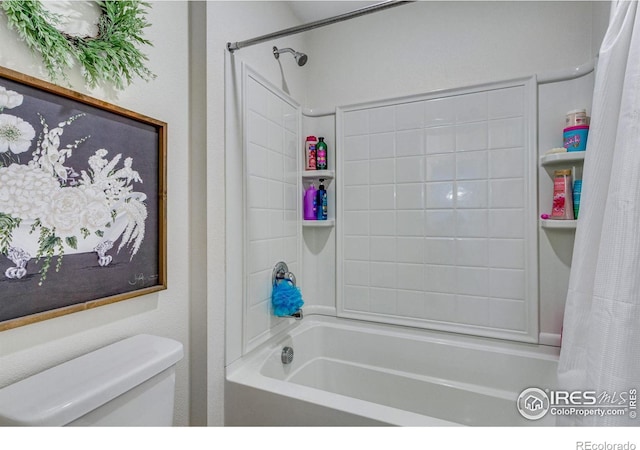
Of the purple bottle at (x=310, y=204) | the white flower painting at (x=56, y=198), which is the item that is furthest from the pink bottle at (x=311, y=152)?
the white flower painting at (x=56, y=198)

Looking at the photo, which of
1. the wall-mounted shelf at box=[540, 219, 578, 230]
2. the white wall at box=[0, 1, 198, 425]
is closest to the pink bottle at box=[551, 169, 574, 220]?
the wall-mounted shelf at box=[540, 219, 578, 230]

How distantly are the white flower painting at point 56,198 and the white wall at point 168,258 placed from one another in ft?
0.40

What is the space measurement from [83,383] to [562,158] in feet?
6.06

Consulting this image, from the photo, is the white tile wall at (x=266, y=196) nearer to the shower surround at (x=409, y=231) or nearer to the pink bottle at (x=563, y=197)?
the shower surround at (x=409, y=231)

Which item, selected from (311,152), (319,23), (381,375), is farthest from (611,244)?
(311,152)

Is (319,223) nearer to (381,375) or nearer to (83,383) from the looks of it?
(381,375)

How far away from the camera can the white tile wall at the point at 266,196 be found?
57.5 inches

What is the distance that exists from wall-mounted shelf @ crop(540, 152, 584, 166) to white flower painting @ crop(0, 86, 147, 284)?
65.6 inches

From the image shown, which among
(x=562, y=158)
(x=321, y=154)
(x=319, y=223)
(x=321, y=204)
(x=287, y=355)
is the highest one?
(x=321, y=154)

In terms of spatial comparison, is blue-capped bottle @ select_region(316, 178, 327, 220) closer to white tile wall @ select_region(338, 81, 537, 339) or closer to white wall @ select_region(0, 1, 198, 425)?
white tile wall @ select_region(338, 81, 537, 339)

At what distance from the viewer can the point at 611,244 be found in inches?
32.6

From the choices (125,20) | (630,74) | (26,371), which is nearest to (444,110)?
(630,74)

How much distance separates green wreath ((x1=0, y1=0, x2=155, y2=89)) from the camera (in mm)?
744

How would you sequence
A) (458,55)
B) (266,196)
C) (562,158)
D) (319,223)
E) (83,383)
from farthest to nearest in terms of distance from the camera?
(319,223) < (458,55) < (266,196) < (562,158) < (83,383)
